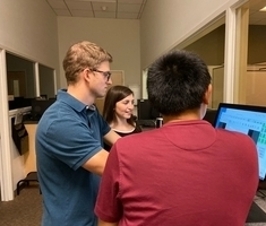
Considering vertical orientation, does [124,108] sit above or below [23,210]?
above

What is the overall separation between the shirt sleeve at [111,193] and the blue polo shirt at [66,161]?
25 centimetres

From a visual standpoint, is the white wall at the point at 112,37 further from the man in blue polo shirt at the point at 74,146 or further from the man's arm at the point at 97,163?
the man's arm at the point at 97,163

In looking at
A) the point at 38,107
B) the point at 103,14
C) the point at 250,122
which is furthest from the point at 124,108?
the point at 103,14

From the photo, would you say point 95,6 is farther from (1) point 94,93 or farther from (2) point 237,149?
(2) point 237,149

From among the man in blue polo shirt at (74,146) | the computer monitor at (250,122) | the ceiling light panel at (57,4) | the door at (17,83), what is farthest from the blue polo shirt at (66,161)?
the ceiling light panel at (57,4)

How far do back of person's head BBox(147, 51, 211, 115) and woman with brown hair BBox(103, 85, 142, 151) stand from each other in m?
1.58

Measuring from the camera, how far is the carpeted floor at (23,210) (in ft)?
8.63

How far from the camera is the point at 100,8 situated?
226 inches

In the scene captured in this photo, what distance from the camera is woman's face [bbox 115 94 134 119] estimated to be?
90.4 inches

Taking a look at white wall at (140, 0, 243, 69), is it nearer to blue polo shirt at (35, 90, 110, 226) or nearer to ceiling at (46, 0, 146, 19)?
ceiling at (46, 0, 146, 19)

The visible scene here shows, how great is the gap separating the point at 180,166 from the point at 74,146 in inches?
17.7

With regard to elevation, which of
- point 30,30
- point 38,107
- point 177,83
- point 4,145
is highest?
point 30,30

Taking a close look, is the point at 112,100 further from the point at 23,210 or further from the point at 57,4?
the point at 57,4

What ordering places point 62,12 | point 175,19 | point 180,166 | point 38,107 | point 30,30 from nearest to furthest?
point 180,166, point 175,19, point 38,107, point 30,30, point 62,12
